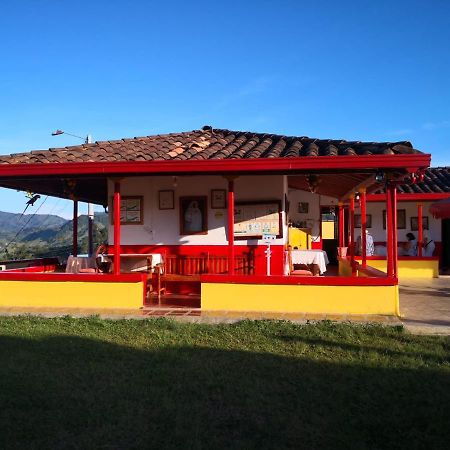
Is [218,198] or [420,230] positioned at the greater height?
[218,198]

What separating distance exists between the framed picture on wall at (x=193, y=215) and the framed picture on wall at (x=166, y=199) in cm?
20

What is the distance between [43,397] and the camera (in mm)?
4305

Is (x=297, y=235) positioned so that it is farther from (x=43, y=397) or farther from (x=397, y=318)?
(x=43, y=397)

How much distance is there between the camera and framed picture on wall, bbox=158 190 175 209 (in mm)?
9969

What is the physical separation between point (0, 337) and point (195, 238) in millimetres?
4260

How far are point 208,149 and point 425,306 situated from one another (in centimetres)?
480

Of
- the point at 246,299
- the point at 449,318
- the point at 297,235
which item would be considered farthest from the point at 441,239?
the point at 246,299

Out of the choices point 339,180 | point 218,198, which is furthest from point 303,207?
point 218,198

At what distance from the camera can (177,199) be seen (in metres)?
9.95

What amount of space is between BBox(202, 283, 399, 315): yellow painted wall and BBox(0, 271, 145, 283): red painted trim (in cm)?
125

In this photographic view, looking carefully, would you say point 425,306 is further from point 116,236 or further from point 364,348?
point 116,236

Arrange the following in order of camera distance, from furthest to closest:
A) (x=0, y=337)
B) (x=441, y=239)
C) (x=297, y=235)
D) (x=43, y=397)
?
(x=441, y=239) < (x=297, y=235) < (x=0, y=337) < (x=43, y=397)

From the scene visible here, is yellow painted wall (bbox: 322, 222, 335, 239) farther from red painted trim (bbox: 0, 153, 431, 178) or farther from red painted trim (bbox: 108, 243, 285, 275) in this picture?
red painted trim (bbox: 0, 153, 431, 178)

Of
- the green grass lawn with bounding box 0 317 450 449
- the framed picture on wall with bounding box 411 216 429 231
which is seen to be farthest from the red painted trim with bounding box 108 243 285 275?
the framed picture on wall with bounding box 411 216 429 231
